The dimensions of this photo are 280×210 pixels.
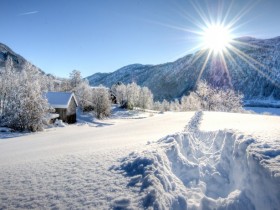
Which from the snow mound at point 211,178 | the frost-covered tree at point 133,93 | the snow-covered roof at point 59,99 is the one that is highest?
the frost-covered tree at point 133,93

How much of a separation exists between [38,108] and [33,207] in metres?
28.5

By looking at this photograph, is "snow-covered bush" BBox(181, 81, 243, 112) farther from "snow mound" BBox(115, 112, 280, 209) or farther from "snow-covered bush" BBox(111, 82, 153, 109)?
"snow mound" BBox(115, 112, 280, 209)

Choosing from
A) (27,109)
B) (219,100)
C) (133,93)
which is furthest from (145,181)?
(133,93)

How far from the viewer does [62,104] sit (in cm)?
4703

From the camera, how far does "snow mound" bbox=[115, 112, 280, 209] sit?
651 cm

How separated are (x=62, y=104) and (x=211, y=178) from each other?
135ft

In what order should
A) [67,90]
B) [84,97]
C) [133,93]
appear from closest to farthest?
[84,97], [67,90], [133,93]

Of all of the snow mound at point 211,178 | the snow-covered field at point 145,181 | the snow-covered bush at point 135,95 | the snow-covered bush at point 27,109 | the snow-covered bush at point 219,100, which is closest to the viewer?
the snow-covered field at point 145,181

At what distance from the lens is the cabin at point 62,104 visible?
46812 millimetres

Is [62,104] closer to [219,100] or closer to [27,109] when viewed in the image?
[27,109]

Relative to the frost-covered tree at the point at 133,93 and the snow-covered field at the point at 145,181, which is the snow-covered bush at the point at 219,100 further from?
the snow-covered field at the point at 145,181

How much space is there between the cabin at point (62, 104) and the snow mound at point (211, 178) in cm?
3866

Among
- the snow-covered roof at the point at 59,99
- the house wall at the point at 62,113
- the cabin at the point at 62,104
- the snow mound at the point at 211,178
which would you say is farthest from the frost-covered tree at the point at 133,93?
the snow mound at the point at 211,178

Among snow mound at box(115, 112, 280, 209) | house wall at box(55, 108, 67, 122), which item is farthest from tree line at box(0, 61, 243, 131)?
snow mound at box(115, 112, 280, 209)
